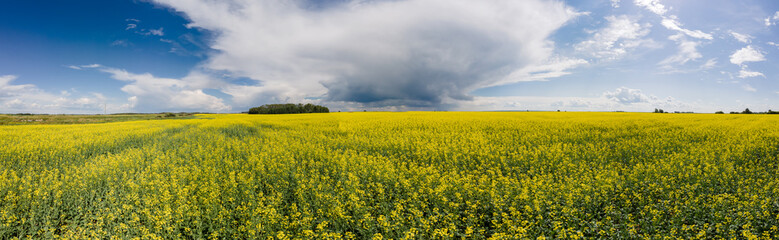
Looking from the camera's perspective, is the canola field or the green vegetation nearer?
the canola field

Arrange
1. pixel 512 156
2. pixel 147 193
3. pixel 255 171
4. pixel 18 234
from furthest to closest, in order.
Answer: pixel 512 156
pixel 255 171
pixel 147 193
pixel 18 234

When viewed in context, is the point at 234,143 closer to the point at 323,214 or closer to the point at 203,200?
the point at 203,200

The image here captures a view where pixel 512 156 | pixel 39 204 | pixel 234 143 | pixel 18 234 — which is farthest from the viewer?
pixel 234 143

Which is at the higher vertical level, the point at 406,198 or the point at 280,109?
the point at 280,109

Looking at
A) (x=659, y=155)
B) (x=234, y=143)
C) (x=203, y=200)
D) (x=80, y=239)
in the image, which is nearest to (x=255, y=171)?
(x=203, y=200)

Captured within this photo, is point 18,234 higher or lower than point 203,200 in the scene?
lower

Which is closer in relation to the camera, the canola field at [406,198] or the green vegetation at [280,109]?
the canola field at [406,198]

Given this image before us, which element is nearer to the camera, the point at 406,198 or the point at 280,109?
the point at 406,198

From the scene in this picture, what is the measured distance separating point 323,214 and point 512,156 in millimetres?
8027

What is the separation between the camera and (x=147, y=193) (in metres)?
7.30

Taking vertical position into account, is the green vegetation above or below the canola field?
above

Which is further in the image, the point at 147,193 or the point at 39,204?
the point at 147,193

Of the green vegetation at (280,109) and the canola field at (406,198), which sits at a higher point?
the green vegetation at (280,109)

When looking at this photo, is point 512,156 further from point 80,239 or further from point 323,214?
point 80,239
